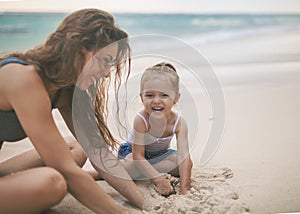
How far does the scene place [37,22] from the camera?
1.49 metres

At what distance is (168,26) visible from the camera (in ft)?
5.15

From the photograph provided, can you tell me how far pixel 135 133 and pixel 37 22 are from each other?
0.51 m

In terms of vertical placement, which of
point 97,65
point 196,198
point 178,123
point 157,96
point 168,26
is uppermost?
point 168,26

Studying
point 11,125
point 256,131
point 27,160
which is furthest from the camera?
point 256,131

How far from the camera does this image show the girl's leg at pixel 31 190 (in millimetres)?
1267

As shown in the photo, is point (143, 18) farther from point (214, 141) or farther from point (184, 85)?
point (214, 141)

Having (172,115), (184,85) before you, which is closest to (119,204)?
(172,115)

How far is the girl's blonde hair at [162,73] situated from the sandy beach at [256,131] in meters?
0.12

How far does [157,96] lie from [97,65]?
0.23m

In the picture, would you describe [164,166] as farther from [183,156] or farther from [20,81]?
[20,81]

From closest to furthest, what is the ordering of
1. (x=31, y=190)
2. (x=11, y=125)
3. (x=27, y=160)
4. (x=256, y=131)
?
(x=31, y=190)
(x=11, y=125)
(x=27, y=160)
(x=256, y=131)

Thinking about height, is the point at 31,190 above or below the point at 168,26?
below

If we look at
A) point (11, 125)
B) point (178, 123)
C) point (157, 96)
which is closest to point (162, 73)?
Result: point (157, 96)

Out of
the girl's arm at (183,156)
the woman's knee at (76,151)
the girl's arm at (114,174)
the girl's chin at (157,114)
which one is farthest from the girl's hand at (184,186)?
the woman's knee at (76,151)
